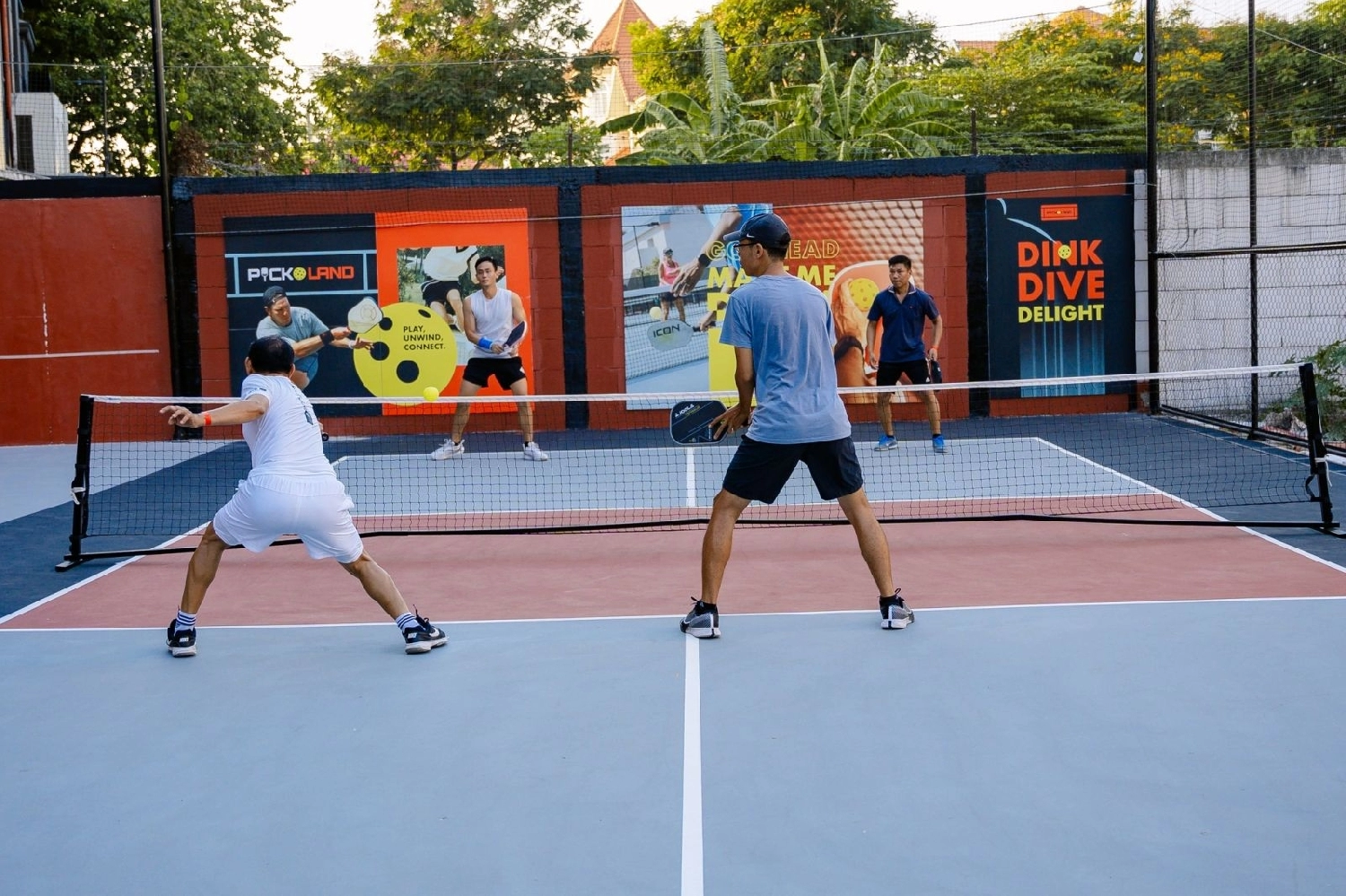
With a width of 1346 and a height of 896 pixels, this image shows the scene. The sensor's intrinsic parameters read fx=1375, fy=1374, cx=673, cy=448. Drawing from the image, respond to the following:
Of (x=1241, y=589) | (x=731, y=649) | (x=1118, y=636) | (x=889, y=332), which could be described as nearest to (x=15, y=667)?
(x=731, y=649)

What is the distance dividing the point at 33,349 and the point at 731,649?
1230cm

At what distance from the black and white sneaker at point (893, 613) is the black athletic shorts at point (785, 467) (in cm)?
51

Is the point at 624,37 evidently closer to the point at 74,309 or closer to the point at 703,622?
the point at 74,309

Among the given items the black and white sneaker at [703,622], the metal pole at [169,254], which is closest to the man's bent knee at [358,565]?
the black and white sneaker at [703,622]

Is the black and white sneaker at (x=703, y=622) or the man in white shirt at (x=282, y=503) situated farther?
the black and white sneaker at (x=703, y=622)

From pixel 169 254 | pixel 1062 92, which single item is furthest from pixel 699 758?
pixel 1062 92

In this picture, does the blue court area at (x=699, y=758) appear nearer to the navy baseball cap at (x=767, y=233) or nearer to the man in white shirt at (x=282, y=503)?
the man in white shirt at (x=282, y=503)

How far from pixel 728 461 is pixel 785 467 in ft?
21.3

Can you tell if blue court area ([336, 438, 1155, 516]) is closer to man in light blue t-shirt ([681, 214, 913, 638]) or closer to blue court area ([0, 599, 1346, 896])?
man in light blue t-shirt ([681, 214, 913, 638])

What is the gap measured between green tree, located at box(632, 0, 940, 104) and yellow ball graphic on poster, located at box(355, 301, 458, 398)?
2041cm

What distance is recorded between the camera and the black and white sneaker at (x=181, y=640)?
19.2 ft

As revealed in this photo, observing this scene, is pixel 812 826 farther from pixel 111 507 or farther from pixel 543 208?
pixel 543 208

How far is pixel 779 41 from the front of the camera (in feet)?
119

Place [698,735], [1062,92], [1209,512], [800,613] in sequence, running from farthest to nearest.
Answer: [1062,92]
[1209,512]
[800,613]
[698,735]
